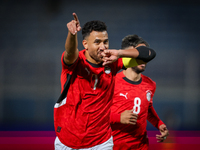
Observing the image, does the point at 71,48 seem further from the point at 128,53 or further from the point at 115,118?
the point at 115,118

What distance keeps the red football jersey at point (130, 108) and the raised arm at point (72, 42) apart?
2.64ft

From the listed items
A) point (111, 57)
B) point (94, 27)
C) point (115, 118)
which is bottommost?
point (115, 118)

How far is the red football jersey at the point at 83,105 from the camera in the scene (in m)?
1.34

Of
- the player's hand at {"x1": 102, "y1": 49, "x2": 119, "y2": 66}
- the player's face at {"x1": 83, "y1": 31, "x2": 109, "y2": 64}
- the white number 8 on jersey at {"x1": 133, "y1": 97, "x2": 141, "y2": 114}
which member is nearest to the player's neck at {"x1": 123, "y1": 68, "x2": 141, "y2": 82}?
the white number 8 on jersey at {"x1": 133, "y1": 97, "x2": 141, "y2": 114}

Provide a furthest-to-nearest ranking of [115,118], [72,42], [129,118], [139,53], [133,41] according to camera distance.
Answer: [133,41], [115,118], [129,118], [139,53], [72,42]

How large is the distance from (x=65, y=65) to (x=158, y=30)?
3782 mm

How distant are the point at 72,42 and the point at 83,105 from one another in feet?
1.50

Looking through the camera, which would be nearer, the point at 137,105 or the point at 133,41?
the point at 137,105

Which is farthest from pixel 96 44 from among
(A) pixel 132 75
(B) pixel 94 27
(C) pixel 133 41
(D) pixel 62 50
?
(D) pixel 62 50

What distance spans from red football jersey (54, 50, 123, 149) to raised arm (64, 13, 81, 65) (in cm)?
15

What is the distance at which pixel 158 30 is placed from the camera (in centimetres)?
457

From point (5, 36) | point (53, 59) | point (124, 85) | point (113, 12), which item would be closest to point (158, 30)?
point (113, 12)

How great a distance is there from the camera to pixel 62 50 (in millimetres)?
4539

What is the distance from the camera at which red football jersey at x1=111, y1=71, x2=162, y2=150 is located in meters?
1.83
